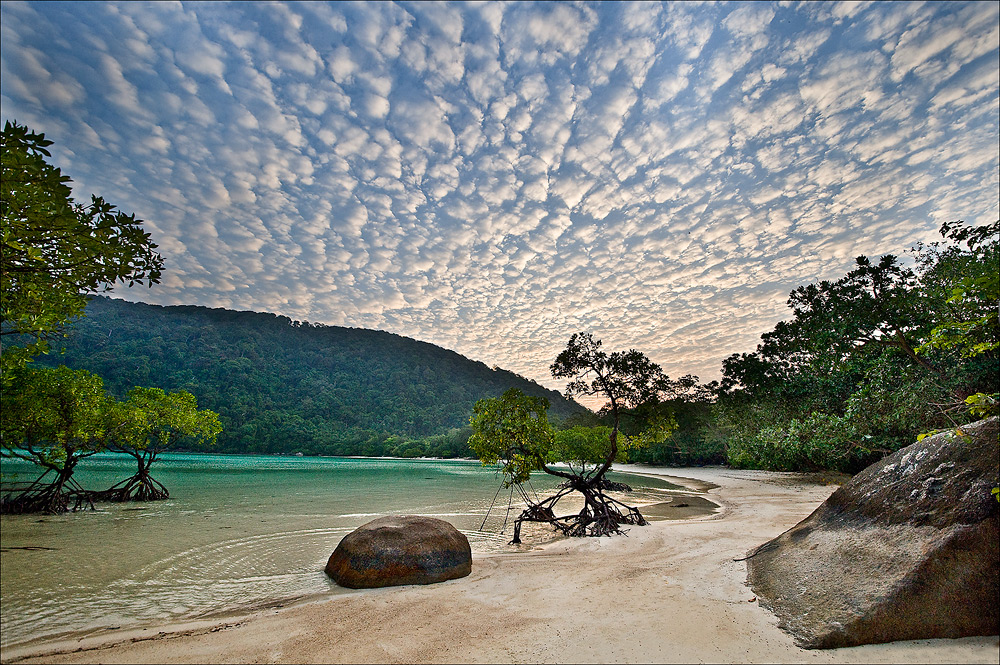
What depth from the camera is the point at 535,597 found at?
589 centimetres

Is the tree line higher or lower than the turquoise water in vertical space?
higher

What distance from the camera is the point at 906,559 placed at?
423 centimetres

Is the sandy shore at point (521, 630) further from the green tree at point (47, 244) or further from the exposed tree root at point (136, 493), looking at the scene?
the exposed tree root at point (136, 493)

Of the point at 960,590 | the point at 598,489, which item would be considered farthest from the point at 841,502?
the point at 598,489

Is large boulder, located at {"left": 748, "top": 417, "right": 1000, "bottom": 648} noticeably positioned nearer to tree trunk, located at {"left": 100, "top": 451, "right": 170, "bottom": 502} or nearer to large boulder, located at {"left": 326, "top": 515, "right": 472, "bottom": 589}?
large boulder, located at {"left": 326, "top": 515, "right": 472, "bottom": 589}

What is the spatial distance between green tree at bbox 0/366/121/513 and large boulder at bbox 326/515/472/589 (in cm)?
579

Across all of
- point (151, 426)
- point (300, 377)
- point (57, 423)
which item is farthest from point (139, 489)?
point (300, 377)

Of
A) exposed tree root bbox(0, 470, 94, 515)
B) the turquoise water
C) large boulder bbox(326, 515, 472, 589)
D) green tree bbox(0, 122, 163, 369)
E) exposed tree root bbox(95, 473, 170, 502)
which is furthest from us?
exposed tree root bbox(95, 473, 170, 502)

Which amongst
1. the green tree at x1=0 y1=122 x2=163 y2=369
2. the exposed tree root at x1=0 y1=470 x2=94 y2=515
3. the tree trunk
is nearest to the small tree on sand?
the green tree at x1=0 y1=122 x2=163 y2=369

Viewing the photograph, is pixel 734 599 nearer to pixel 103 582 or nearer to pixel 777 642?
pixel 777 642

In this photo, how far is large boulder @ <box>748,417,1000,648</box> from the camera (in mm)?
3811

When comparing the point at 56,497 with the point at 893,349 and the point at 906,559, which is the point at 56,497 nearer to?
the point at 906,559

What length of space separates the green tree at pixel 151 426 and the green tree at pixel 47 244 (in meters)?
13.4

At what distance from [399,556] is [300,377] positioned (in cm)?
13567
